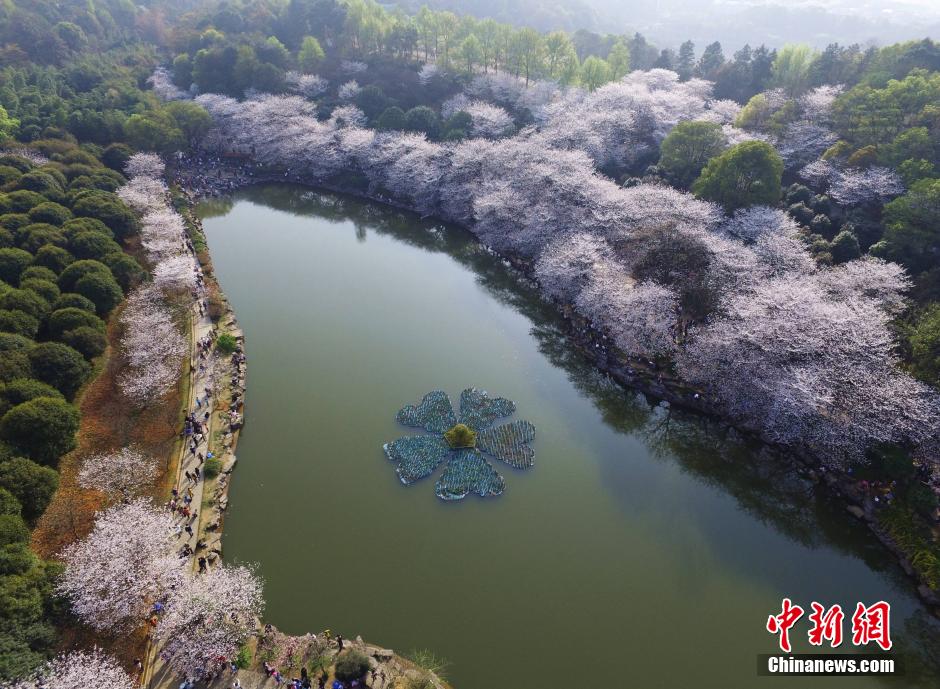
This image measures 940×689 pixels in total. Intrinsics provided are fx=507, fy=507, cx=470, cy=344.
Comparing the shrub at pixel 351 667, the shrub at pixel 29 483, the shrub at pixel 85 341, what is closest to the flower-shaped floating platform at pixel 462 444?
the shrub at pixel 351 667

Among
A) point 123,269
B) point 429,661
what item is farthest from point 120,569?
point 123,269

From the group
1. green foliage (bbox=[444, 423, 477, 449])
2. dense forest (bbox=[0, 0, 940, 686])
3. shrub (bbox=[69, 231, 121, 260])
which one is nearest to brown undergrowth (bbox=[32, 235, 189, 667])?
dense forest (bbox=[0, 0, 940, 686])

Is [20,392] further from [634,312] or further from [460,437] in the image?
[634,312]

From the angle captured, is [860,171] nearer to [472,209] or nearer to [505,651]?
[472,209]

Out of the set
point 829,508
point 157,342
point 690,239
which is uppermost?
point 690,239

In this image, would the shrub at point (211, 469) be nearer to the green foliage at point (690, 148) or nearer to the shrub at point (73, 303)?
the shrub at point (73, 303)

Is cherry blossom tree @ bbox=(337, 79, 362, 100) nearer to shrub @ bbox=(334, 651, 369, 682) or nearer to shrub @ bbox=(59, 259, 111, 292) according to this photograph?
shrub @ bbox=(59, 259, 111, 292)

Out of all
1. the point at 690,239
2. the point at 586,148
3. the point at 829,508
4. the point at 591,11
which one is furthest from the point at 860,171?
the point at 591,11
